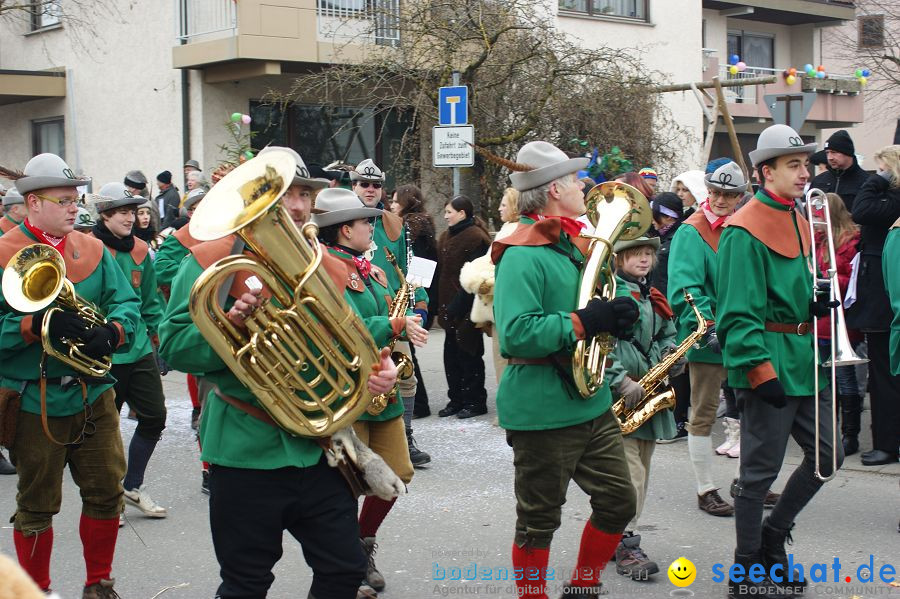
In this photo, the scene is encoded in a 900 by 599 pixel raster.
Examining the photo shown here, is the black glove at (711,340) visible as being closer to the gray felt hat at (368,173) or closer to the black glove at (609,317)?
the black glove at (609,317)

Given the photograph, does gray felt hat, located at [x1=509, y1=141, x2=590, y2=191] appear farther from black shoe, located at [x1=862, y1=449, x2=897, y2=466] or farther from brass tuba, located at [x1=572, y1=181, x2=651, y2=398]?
black shoe, located at [x1=862, y1=449, x2=897, y2=466]

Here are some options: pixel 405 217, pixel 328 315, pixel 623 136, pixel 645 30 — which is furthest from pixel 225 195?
pixel 645 30

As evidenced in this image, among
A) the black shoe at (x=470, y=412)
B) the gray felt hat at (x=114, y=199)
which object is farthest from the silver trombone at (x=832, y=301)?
the black shoe at (x=470, y=412)

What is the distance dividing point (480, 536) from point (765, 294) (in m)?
2.24

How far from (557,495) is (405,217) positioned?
5.75 metres

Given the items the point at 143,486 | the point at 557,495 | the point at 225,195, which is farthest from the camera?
the point at 143,486

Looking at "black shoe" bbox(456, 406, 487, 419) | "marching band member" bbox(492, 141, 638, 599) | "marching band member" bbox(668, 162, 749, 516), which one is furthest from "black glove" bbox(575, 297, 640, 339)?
"black shoe" bbox(456, 406, 487, 419)

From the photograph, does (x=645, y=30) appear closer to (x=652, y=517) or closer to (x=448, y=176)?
(x=448, y=176)

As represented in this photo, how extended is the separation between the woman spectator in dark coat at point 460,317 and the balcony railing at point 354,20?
7.11 m

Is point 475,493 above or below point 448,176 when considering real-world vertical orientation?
below

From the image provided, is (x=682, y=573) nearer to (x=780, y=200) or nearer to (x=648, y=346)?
(x=648, y=346)

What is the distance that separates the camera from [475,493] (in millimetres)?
6996

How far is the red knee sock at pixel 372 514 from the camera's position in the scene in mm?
5070

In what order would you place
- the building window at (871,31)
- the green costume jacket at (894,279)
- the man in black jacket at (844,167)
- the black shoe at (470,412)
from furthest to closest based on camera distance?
the building window at (871,31) → the black shoe at (470,412) → the man in black jacket at (844,167) → the green costume jacket at (894,279)
